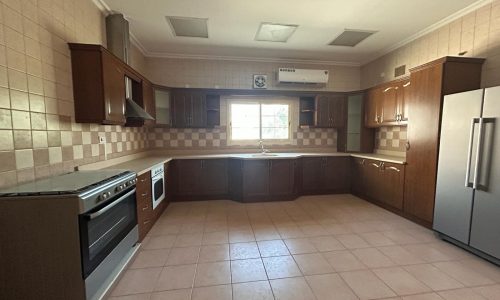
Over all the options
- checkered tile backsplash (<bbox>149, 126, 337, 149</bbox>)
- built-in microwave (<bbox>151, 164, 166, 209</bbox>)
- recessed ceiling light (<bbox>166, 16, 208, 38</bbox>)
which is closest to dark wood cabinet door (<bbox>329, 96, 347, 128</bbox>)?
checkered tile backsplash (<bbox>149, 126, 337, 149</bbox>)

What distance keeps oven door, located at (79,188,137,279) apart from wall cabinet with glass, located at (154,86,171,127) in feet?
7.14

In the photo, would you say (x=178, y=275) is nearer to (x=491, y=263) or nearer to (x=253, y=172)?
(x=253, y=172)

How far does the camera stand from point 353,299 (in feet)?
5.59

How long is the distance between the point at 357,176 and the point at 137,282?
3.93m

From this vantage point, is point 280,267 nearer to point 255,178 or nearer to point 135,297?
point 135,297

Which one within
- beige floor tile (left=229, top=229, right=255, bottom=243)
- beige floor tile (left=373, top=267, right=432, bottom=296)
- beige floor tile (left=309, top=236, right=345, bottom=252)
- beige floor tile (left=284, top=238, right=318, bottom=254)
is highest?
beige floor tile (left=373, top=267, right=432, bottom=296)

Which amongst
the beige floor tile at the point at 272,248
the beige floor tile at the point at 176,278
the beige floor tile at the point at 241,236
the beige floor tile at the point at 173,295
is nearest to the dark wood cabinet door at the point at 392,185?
the beige floor tile at the point at 272,248

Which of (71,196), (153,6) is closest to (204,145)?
(153,6)

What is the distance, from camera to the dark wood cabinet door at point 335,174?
4480mm

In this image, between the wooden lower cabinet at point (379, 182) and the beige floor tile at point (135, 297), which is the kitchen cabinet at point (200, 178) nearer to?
the beige floor tile at point (135, 297)

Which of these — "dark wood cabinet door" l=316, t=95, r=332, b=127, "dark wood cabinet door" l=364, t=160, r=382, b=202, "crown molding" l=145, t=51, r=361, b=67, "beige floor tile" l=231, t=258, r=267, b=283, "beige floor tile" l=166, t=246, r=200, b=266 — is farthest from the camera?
"dark wood cabinet door" l=316, t=95, r=332, b=127

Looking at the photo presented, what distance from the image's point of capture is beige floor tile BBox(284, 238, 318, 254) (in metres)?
2.40

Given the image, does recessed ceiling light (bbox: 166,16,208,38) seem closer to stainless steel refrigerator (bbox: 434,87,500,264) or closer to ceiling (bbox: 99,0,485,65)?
ceiling (bbox: 99,0,485,65)

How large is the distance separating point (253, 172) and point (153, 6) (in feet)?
9.18
